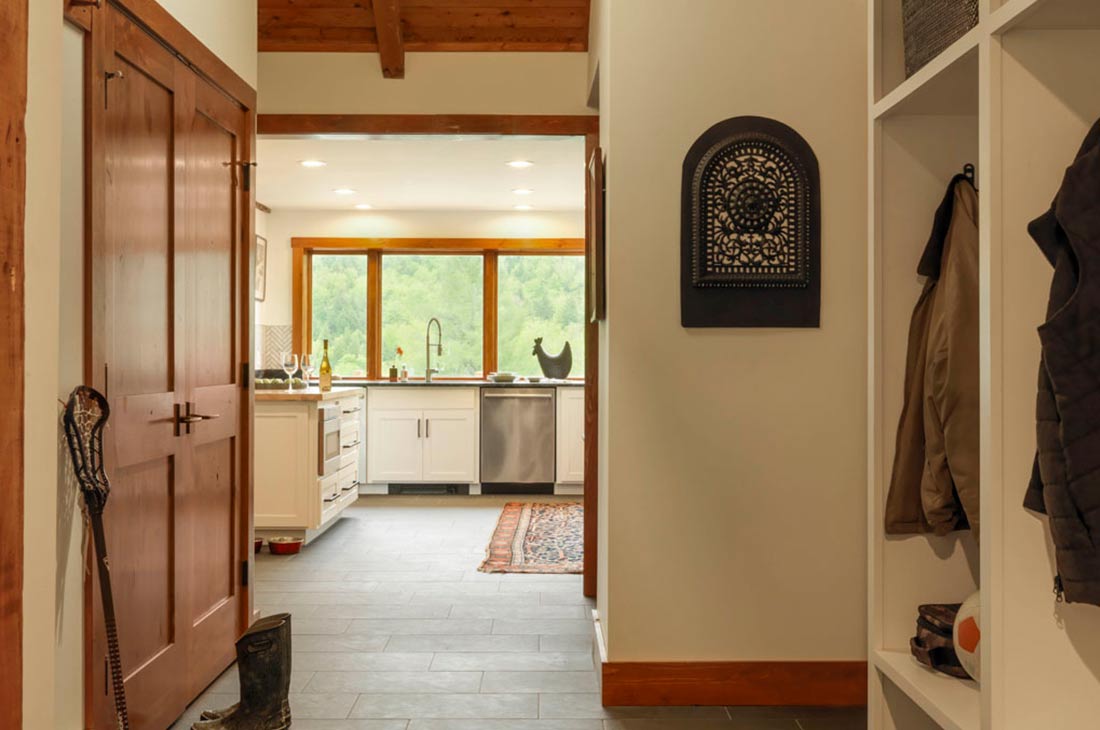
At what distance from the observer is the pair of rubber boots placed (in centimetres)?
237

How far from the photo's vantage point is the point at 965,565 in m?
1.86

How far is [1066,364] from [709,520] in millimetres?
1791

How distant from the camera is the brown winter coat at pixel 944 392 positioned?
5.77 feet

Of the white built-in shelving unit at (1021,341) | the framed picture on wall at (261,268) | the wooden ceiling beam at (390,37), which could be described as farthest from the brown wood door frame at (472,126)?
the framed picture on wall at (261,268)

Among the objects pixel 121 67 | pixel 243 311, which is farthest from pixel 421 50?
pixel 121 67

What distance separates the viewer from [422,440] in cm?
757

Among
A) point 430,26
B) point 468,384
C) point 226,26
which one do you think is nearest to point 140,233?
point 226,26

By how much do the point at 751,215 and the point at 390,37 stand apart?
1.93 m

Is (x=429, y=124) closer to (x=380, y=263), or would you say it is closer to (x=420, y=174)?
(x=420, y=174)

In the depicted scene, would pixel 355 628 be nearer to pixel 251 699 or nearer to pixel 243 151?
pixel 251 699

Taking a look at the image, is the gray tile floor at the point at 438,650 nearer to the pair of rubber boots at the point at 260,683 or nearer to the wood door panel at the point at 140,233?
the pair of rubber boots at the point at 260,683

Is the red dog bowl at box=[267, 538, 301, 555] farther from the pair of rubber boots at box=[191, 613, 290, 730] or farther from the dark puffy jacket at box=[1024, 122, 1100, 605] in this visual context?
the dark puffy jacket at box=[1024, 122, 1100, 605]

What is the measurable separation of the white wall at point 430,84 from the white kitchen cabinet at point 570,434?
3.66m

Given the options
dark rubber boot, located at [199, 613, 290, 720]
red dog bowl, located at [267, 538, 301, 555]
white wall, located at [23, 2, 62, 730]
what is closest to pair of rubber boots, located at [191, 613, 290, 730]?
dark rubber boot, located at [199, 613, 290, 720]
